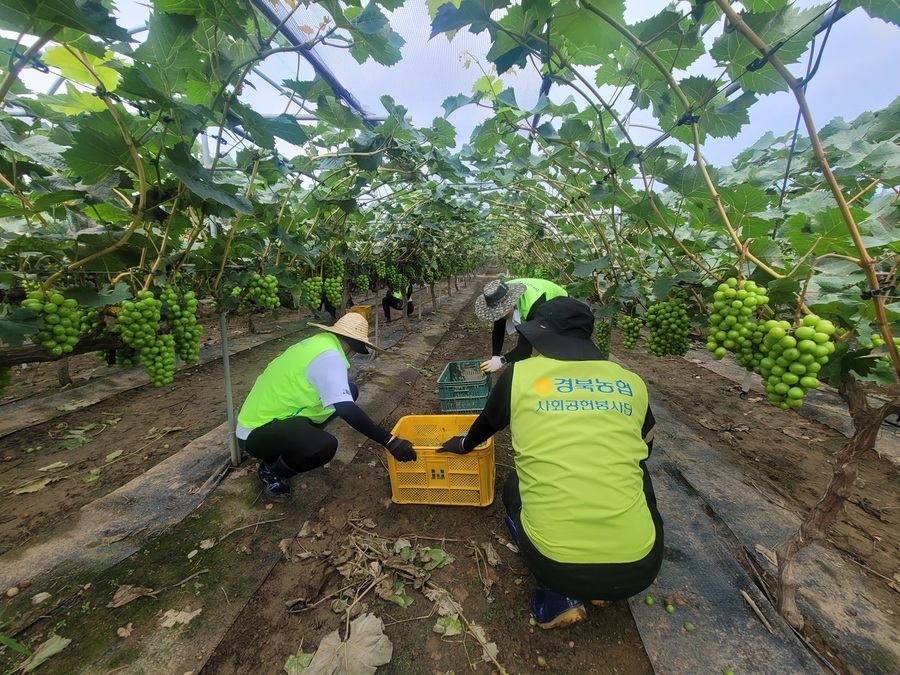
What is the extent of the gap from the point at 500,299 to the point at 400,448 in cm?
202

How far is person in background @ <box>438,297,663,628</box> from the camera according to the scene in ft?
5.64

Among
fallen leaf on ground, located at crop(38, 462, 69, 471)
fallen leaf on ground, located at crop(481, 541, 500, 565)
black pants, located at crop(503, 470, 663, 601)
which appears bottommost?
fallen leaf on ground, located at crop(38, 462, 69, 471)

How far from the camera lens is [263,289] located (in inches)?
122

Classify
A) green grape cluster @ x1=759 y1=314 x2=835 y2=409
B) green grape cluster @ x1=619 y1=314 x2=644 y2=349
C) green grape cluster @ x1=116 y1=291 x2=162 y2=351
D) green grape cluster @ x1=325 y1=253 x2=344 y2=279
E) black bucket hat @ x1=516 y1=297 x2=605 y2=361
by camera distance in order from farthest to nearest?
green grape cluster @ x1=325 y1=253 x2=344 y2=279 < green grape cluster @ x1=619 y1=314 x2=644 y2=349 < black bucket hat @ x1=516 y1=297 x2=605 y2=361 < green grape cluster @ x1=116 y1=291 x2=162 y2=351 < green grape cluster @ x1=759 y1=314 x2=835 y2=409

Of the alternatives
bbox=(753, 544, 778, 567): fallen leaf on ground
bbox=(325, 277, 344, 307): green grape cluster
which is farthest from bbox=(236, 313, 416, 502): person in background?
bbox=(753, 544, 778, 567): fallen leaf on ground

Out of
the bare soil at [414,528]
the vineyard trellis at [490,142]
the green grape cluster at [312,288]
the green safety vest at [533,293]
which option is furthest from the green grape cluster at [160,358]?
the green safety vest at [533,293]

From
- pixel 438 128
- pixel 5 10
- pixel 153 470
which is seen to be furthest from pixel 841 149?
pixel 153 470

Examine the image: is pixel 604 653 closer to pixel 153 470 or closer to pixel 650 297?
pixel 650 297

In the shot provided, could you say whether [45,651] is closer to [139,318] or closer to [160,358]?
Result: [160,358]

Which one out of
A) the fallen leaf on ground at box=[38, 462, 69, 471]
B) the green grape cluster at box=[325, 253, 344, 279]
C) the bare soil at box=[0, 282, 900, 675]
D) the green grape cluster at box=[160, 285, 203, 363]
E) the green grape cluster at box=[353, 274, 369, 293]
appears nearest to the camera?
the bare soil at box=[0, 282, 900, 675]

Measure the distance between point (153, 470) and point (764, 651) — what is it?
493cm

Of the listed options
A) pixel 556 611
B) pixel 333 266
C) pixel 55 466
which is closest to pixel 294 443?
pixel 556 611

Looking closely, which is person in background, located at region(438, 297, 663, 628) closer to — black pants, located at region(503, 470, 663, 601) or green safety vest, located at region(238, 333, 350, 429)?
black pants, located at region(503, 470, 663, 601)

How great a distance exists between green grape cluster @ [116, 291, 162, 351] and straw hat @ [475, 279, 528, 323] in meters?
2.75
